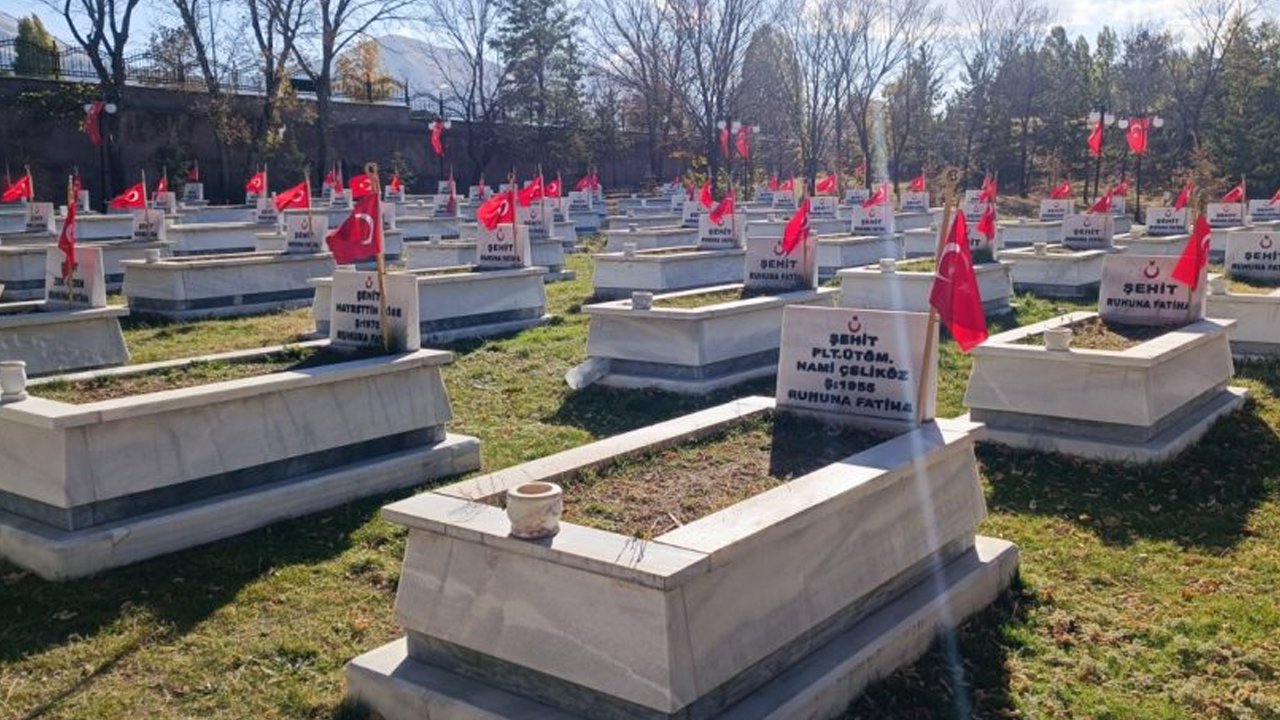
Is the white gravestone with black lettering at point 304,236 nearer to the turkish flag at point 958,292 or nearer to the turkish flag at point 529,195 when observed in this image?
the turkish flag at point 529,195

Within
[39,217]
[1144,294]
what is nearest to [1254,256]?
[1144,294]

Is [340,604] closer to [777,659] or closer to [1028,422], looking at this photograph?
[777,659]

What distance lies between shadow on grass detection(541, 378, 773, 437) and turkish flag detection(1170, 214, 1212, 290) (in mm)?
3799

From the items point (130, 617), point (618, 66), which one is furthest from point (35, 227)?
point (618, 66)

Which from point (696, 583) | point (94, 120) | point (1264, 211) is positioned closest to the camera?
point (696, 583)

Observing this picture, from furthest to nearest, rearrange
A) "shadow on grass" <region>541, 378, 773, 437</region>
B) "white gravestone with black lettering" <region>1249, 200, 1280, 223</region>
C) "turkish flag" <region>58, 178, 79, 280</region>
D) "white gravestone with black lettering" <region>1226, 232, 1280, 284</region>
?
"white gravestone with black lettering" <region>1249, 200, 1280, 223</region>, "white gravestone with black lettering" <region>1226, 232, 1280, 284</region>, "turkish flag" <region>58, 178, 79, 280</region>, "shadow on grass" <region>541, 378, 773, 437</region>

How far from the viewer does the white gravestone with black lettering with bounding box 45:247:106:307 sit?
36.7ft

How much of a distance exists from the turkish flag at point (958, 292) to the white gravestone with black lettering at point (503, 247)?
32.9 ft

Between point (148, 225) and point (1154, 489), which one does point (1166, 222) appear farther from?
point (148, 225)

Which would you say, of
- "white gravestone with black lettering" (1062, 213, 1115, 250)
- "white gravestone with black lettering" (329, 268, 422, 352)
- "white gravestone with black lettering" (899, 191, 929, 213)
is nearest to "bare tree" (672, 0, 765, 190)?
"white gravestone with black lettering" (899, 191, 929, 213)

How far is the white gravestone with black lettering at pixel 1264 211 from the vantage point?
26.4m

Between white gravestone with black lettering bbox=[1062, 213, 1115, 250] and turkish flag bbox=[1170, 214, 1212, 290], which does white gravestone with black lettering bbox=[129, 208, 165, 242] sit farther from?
turkish flag bbox=[1170, 214, 1212, 290]

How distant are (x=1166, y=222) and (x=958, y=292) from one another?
20108mm

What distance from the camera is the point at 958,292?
6.02m
